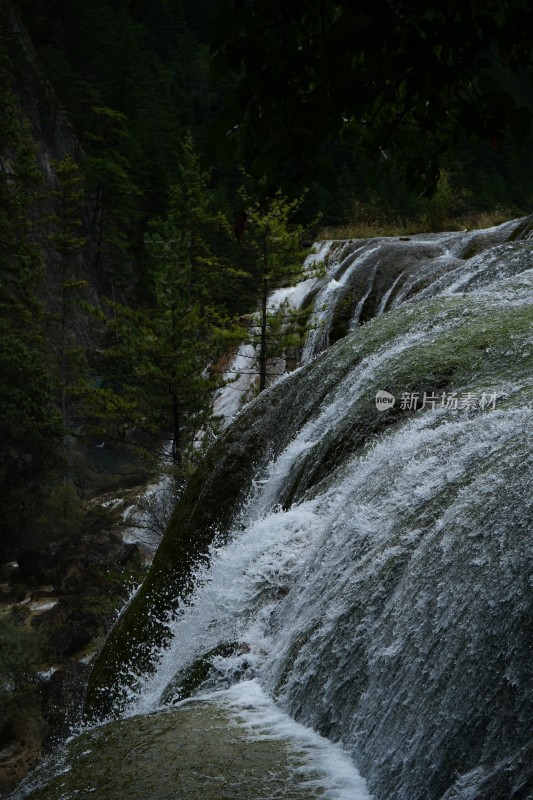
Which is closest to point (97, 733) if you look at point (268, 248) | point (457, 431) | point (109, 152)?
point (457, 431)

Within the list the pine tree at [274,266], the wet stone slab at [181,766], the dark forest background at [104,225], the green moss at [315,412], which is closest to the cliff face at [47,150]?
the dark forest background at [104,225]

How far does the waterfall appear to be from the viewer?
9.35ft

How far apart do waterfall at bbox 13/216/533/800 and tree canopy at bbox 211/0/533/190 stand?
167 centimetres

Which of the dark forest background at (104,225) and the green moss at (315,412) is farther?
the dark forest background at (104,225)

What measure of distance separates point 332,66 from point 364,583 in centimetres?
250

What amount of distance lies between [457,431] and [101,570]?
14584 mm

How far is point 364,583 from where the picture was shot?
12.6 ft

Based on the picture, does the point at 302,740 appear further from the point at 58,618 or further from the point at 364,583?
the point at 58,618

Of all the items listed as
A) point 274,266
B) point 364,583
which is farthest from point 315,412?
point 274,266

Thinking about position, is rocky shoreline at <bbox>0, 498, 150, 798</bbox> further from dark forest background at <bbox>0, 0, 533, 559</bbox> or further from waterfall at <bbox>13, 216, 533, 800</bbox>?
waterfall at <bbox>13, 216, 533, 800</bbox>

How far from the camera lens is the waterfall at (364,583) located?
2.85 m

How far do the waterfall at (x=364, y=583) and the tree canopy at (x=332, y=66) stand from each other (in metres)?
1.67
